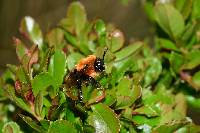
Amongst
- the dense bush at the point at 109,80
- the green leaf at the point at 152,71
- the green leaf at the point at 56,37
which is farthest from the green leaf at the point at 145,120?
the green leaf at the point at 56,37

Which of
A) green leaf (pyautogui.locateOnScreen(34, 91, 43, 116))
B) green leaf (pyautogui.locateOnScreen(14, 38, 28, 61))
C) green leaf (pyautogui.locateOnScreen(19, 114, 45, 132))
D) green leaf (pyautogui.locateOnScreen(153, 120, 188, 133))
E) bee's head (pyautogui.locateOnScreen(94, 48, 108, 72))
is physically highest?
green leaf (pyautogui.locateOnScreen(14, 38, 28, 61))

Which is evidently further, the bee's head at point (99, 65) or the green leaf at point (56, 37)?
the green leaf at point (56, 37)

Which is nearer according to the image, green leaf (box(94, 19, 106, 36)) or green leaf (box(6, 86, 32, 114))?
green leaf (box(6, 86, 32, 114))

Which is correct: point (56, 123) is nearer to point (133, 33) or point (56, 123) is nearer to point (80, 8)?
point (80, 8)

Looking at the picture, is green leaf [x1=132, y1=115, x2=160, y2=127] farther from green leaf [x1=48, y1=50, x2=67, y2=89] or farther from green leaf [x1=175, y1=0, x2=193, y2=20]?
green leaf [x1=175, y1=0, x2=193, y2=20]

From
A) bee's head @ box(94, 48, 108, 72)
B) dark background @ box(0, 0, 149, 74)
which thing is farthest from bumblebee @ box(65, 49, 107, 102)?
dark background @ box(0, 0, 149, 74)

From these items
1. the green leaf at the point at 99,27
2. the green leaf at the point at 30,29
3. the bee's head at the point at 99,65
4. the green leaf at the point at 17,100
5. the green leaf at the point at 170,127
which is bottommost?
the green leaf at the point at 170,127

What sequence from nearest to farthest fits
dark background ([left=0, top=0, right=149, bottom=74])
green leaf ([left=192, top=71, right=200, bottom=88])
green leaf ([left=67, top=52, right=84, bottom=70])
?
green leaf ([left=67, top=52, right=84, bottom=70]) < green leaf ([left=192, top=71, right=200, bottom=88]) < dark background ([left=0, top=0, right=149, bottom=74])

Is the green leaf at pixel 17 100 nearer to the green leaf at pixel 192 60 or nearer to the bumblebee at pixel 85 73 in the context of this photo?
the bumblebee at pixel 85 73

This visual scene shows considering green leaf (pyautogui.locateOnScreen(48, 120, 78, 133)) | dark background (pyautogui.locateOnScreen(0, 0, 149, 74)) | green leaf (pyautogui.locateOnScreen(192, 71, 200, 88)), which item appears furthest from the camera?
dark background (pyautogui.locateOnScreen(0, 0, 149, 74))

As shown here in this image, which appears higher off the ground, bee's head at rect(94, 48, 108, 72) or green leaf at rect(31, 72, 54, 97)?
bee's head at rect(94, 48, 108, 72)
